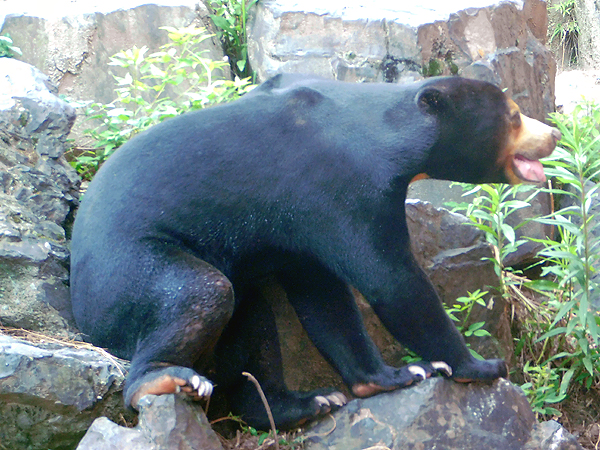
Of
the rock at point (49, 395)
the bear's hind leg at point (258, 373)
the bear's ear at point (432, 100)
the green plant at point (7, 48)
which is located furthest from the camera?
the green plant at point (7, 48)

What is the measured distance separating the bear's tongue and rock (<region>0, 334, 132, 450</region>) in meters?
1.99

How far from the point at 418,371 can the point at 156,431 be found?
1.18m

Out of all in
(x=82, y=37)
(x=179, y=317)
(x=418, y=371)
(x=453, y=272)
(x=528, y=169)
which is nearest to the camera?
(x=179, y=317)

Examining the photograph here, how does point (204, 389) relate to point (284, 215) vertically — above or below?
below

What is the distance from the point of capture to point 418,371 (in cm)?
275

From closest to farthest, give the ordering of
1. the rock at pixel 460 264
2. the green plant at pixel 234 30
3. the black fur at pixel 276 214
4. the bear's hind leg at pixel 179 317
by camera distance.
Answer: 1. the bear's hind leg at pixel 179 317
2. the black fur at pixel 276 214
3. the rock at pixel 460 264
4. the green plant at pixel 234 30

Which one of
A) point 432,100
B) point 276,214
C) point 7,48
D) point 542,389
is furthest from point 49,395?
point 7,48

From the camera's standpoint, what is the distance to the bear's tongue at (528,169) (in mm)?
2873

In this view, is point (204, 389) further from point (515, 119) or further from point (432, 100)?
point (515, 119)

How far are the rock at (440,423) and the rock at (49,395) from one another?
0.92m

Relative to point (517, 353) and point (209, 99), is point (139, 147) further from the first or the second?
point (517, 353)

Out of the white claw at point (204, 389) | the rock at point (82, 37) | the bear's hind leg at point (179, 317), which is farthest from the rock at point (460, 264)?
the rock at point (82, 37)

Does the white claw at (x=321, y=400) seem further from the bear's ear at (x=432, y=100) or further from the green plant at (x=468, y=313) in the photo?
the bear's ear at (x=432, y=100)

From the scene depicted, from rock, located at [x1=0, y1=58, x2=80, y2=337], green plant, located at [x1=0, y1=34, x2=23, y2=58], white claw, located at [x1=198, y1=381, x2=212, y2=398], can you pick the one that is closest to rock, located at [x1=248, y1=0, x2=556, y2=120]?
green plant, located at [x1=0, y1=34, x2=23, y2=58]
